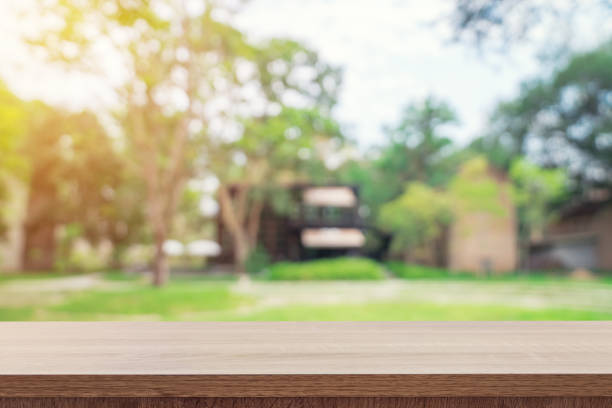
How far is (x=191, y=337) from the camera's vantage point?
3.42 feet

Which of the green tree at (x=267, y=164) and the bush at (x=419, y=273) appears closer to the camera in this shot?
the green tree at (x=267, y=164)

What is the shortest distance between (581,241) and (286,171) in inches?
526

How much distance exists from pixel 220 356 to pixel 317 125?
14973 mm

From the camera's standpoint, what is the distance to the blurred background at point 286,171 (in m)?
11.0

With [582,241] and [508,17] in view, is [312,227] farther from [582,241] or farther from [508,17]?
[508,17]

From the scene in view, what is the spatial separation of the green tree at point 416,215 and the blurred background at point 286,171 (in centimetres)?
8

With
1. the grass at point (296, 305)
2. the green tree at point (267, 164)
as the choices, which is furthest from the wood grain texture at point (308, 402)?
the green tree at point (267, 164)

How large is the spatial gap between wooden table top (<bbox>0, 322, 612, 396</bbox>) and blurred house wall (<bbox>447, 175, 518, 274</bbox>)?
831 inches

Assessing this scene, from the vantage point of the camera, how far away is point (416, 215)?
20.5m

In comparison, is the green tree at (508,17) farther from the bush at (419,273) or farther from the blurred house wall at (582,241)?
the blurred house wall at (582,241)

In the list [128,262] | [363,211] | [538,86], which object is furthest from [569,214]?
[128,262]

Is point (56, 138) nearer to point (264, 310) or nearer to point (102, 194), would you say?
point (102, 194)

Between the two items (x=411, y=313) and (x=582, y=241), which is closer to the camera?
(x=411, y=313)

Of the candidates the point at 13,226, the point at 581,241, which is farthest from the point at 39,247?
the point at 581,241
